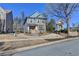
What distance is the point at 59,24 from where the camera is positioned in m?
5.09

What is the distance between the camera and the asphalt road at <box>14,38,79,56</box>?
493 centimetres

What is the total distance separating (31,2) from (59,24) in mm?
493

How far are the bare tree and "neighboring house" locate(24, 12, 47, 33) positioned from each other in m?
0.13

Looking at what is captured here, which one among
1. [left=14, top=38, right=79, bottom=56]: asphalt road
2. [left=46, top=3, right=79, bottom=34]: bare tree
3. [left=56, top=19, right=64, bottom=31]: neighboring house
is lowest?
[left=14, top=38, right=79, bottom=56]: asphalt road

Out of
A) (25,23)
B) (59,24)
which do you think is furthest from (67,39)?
(25,23)

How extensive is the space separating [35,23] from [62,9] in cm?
41

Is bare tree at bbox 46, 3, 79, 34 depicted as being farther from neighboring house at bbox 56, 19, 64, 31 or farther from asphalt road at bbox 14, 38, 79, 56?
asphalt road at bbox 14, 38, 79, 56

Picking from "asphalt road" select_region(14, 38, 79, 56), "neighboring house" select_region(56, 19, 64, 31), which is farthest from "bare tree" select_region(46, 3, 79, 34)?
"asphalt road" select_region(14, 38, 79, 56)

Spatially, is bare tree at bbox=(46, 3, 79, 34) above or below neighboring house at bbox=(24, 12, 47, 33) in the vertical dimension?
above

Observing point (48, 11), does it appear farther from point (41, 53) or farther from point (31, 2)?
point (41, 53)

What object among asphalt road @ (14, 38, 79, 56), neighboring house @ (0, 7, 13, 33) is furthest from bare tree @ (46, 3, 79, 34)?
neighboring house @ (0, 7, 13, 33)

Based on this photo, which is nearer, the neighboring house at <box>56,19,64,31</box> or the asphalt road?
the asphalt road

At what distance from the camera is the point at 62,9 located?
502cm

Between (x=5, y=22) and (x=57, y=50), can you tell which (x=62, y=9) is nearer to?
(x=57, y=50)
